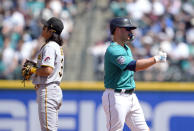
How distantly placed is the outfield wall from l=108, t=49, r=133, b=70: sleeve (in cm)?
259

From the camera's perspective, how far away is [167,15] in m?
10.5

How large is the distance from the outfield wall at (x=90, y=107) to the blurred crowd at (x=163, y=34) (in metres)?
0.90

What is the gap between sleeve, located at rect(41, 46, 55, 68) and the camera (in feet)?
16.8

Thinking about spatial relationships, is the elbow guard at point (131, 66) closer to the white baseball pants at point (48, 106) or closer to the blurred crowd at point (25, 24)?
the white baseball pants at point (48, 106)

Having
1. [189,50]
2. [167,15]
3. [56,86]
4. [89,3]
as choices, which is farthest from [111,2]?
[56,86]

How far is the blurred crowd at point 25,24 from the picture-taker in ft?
31.2

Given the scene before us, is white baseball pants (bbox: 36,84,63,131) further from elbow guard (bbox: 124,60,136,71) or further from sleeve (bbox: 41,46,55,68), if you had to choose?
elbow guard (bbox: 124,60,136,71)

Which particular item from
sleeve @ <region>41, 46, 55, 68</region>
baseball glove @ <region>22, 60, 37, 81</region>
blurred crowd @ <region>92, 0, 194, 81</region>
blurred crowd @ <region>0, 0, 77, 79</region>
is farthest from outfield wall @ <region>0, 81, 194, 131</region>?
sleeve @ <region>41, 46, 55, 68</region>

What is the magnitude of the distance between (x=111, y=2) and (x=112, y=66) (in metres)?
5.86

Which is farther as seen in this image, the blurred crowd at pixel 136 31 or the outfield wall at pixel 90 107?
the blurred crowd at pixel 136 31

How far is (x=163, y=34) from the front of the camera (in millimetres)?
10031

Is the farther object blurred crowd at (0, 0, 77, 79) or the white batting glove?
blurred crowd at (0, 0, 77, 79)

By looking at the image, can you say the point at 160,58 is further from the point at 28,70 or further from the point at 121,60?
the point at 28,70

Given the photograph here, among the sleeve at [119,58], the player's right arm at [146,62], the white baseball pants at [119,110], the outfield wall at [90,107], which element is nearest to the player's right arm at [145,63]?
the player's right arm at [146,62]
